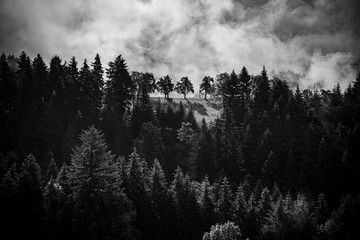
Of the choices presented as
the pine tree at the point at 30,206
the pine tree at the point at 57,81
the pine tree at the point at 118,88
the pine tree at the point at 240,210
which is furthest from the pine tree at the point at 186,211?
the pine tree at the point at 57,81

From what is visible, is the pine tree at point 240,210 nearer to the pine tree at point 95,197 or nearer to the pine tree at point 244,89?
the pine tree at point 95,197

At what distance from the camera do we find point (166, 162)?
261ft

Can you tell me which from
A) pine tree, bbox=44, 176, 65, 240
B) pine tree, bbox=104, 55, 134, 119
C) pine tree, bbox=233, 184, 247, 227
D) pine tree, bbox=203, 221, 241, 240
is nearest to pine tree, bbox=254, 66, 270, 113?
pine tree, bbox=104, 55, 134, 119

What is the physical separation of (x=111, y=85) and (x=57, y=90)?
13176 millimetres

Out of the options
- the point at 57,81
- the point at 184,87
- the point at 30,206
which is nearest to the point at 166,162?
the point at 57,81

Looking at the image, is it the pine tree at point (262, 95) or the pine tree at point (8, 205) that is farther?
the pine tree at point (262, 95)

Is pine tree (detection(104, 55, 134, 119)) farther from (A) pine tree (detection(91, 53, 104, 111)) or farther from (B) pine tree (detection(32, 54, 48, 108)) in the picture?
(B) pine tree (detection(32, 54, 48, 108))

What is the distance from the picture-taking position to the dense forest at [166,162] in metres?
42.0

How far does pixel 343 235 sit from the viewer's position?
202ft

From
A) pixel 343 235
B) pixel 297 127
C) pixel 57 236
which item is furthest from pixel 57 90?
pixel 343 235

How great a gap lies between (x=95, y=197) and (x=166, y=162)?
4280 cm

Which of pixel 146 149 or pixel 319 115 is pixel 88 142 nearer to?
pixel 146 149

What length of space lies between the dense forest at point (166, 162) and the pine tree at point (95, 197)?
0.11 m

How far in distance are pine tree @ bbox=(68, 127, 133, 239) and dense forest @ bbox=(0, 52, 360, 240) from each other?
11cm
